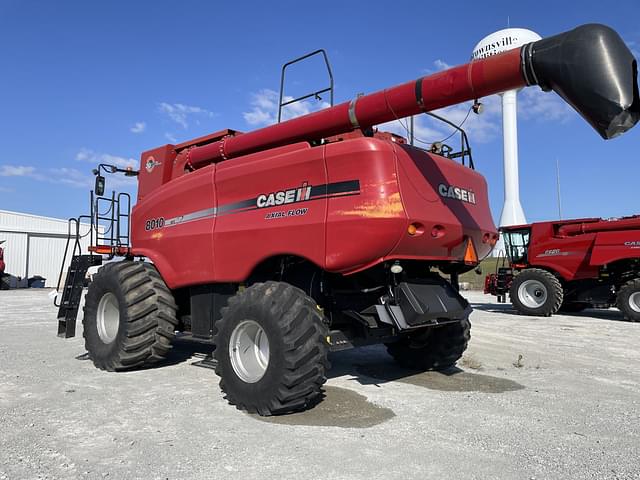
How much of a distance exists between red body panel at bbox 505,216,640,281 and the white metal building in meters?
23.3

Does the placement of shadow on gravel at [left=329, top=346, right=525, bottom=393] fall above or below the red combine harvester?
below

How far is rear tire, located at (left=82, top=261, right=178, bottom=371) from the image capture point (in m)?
5.78

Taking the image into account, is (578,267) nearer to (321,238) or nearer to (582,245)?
(582,245)

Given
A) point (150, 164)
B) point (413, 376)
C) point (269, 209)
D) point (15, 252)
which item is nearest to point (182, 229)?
point (269, 209)

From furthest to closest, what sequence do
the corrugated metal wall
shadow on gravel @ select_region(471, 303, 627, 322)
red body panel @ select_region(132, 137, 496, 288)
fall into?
the corrugated metal wall < shadow on gravel @ select_region(471, 303, 627, 322) < red body panel @ select_region(132, 137, 496, 288)

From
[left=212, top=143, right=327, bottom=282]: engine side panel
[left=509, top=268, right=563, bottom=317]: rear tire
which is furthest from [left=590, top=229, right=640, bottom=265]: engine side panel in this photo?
[left=212, top=143, right=327, bottom=282]: engine side panel

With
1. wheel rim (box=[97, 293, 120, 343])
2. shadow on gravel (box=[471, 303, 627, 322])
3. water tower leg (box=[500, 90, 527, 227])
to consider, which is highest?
water tower leg (box=[500, 90, 527, 227])

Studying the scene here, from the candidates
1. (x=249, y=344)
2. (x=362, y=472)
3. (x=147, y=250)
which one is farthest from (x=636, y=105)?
(x=147, y=250)

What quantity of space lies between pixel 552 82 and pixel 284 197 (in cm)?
243

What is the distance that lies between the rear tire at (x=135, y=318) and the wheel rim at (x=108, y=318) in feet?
0.05

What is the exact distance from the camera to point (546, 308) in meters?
13.4

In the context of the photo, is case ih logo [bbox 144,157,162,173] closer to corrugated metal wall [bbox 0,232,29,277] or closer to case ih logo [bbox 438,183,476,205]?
case ih logo [bbox 438,183,476,205]

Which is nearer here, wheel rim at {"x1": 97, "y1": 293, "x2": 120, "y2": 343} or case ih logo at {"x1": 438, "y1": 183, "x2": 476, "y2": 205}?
case ih logo at {"x1": 438, "y1": 183, "x2": 476, "y2": 205}

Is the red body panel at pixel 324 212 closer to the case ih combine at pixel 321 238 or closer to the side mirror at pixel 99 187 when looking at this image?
the case ih combine at pixel 321 238
